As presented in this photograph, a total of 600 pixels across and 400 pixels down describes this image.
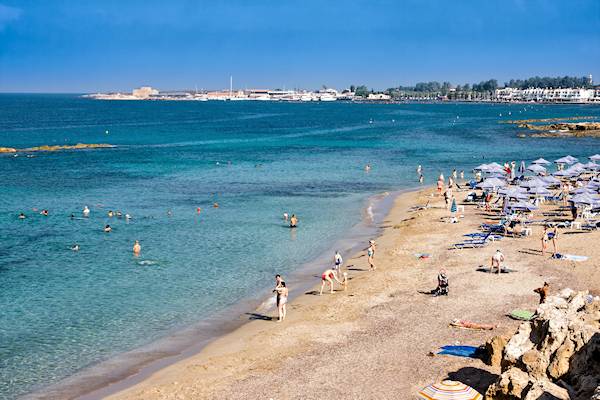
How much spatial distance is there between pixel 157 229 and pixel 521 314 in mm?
23562

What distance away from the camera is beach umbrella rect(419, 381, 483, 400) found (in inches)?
504

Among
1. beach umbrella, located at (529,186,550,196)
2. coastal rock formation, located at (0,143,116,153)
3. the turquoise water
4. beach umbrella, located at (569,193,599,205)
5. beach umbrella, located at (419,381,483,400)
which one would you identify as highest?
beach umbrella, located at (569,193,599,205)

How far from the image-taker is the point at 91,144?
3703 inches

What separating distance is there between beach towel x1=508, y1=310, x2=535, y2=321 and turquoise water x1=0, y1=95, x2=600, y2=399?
1044 centimetres

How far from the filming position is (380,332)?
19078 mm

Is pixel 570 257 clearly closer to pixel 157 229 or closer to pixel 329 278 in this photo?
pixel 329 278

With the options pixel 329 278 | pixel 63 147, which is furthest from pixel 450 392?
pixel 63 147

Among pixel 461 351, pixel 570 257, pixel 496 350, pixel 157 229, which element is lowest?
pixel 157 229

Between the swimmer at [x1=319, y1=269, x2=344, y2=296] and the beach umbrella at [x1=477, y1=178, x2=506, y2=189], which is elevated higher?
the beach umbrella at [x1=477, y1=178, x2=506, y2=189]

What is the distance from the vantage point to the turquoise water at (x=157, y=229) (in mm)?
21484

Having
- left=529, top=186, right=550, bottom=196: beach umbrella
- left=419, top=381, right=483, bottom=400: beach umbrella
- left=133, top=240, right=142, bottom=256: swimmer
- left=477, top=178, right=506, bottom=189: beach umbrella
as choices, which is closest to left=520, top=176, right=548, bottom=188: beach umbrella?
left=529, top=186, right=550, bottom=196: beach umbrella

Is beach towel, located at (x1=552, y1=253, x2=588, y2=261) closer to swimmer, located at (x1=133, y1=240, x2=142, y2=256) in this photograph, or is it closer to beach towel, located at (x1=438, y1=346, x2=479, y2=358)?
beach towel, located at (x1=438, y1=346, x2=479, y2=358)

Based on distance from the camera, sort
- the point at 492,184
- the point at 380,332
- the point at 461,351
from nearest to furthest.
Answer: the point at 461,351, the point at 380,332, the point at 492,184

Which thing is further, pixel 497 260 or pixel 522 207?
pixel 522 207
